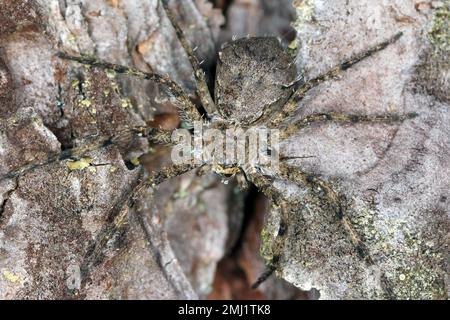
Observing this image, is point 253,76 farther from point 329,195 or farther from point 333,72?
point 329,195

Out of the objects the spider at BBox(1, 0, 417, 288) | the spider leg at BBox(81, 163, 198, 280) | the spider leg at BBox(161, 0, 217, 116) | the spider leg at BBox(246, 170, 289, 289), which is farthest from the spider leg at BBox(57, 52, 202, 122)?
the spider leg at BBox(246, 170, 289, 289)

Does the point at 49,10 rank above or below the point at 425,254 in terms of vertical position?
above

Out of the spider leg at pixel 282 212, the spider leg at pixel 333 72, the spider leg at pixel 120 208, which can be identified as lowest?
the spider leg at pixel 282 212

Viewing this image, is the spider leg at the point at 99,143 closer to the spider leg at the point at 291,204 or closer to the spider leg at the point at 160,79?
the spider leg at the point at 160,79

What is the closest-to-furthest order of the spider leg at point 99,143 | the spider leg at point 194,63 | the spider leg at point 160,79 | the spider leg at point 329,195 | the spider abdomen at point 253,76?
1. the spider leg at point 99,143
2. the spider leg at point 329,195
3. the spider leg at point 160,79
4. the spider abdomen at point 253,76
5. the spider leg at point 194,63

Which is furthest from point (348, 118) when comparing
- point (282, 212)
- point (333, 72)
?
point (282, 212)

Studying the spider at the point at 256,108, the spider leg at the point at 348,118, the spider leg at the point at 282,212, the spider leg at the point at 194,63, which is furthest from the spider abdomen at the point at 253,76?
the spider leg at the point at 282,212
